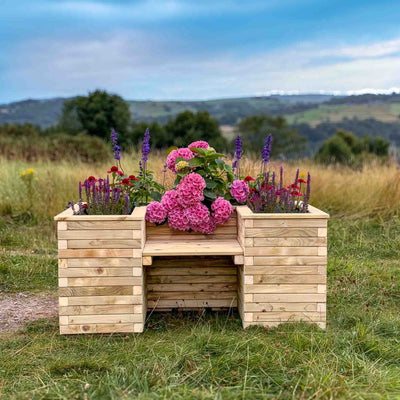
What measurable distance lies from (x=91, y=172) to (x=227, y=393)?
644 centimetres

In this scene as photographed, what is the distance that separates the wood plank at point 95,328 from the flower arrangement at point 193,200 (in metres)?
0.77

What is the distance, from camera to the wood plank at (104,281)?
3.28 meters

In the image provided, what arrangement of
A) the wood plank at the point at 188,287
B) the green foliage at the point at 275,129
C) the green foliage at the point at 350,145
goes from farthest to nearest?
the green foliage at the point at 275,129 → the green foliage at the point at 350,145 → the wood plank at the point at 188,287

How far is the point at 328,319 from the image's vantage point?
367 centimetres

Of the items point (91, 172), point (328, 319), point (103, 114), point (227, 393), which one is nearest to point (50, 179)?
point (91, 172)

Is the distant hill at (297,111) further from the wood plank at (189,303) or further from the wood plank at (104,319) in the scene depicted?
the wood plank at (104,319)

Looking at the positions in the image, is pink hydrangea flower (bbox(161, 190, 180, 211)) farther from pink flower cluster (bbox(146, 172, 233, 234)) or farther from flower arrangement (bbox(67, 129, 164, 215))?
flower arrangement (bbox(67, 129, 164, 215))

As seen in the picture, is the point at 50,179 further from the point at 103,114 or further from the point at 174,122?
the point at 174,122

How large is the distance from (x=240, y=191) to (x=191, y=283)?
773 mm

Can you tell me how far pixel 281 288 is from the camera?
3324 mm

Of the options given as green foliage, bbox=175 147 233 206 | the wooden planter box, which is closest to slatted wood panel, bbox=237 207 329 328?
the wooden planter box

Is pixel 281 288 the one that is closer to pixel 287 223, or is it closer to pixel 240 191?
pixel 287 223

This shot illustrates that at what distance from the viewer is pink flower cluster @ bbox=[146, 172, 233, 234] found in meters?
3.53

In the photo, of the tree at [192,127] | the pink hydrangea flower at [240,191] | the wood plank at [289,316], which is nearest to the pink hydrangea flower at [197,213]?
the pink hydrangea flower at [240,191]
